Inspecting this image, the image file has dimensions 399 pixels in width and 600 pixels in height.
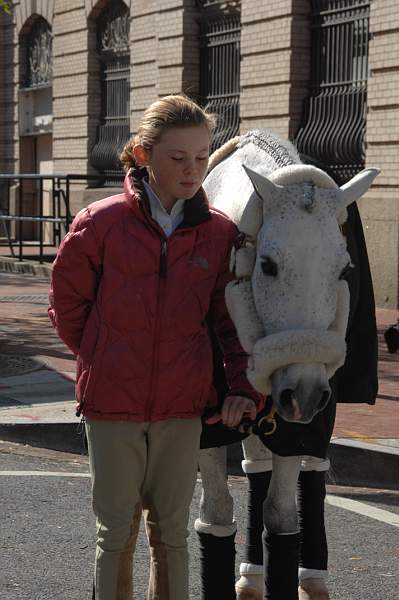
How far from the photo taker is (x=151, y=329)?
146 inches

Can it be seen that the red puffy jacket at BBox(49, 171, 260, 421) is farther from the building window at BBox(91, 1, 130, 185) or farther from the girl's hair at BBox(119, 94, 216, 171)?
the building window at BBox(91, 1, 130, 185)

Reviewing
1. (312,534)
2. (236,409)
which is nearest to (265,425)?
(236,409)

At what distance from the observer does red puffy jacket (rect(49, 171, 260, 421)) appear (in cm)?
372

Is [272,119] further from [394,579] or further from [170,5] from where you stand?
[394,579]

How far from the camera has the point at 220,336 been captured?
12.7 feet

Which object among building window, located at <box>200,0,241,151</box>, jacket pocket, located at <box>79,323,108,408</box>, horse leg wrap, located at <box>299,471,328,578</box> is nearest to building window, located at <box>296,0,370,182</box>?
building window, located at <box>200,0,241,151</box>

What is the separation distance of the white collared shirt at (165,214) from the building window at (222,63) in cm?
1478

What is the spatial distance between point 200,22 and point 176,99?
55.6ft

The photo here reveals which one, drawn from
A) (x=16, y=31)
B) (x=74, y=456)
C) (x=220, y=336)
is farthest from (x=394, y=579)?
(x=16, y=31)

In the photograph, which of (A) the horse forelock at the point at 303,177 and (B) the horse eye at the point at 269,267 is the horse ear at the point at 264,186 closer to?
(A) the horse forelock at the point at 303,177

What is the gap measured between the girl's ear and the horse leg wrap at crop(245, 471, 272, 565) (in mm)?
1371

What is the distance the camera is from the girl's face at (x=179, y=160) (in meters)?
3.74

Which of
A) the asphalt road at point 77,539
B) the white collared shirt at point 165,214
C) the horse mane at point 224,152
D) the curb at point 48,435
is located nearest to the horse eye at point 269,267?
the white collared shirt at point 165,214

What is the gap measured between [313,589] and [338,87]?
1312 centimetres
